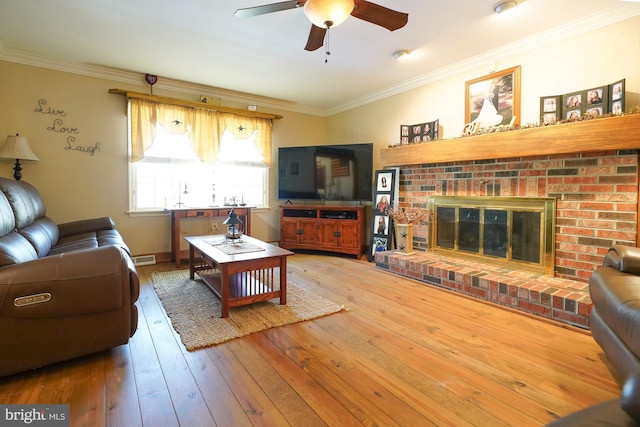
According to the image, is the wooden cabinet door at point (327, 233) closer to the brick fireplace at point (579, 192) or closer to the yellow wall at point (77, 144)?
the brick fireplace at point (579, 192)

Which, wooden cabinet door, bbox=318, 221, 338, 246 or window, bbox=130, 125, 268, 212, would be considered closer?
window, bbox=130, 125, 268, 212

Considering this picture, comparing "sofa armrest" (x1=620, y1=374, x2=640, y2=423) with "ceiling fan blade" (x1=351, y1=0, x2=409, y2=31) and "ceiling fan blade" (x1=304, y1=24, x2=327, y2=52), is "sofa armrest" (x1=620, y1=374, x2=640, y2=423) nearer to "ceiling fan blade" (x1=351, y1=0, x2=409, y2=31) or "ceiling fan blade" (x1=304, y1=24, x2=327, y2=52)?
"ceiling fan blade" (x1=351, y1=0, x2=409, y2=31)

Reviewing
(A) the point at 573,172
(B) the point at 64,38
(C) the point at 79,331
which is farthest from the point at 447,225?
(B) the point at 64,38

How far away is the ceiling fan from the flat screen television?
2425 millimetres

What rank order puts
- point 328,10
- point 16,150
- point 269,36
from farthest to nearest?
point 16,150, point 269,36, point 328,10

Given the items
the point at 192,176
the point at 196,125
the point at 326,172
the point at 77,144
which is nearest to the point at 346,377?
the point at 326,172

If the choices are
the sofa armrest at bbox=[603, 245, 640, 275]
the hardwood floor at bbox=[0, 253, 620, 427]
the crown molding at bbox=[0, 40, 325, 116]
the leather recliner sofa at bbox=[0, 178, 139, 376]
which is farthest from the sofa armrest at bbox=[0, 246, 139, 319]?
the crown molding at bbox=[0, 40, 325, 116]

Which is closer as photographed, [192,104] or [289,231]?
→ [192,104]

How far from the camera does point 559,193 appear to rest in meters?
2.85

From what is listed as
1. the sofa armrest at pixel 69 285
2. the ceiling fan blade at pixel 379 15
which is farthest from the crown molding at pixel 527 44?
the sofa armrest at pixel 69 285

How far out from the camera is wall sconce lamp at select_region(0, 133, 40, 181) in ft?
10.6

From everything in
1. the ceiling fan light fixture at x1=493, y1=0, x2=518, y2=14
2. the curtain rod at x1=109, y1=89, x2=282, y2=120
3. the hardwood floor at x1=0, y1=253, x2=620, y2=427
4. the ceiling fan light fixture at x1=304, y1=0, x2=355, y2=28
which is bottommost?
the hardwood floor at x1=0, y1=253, x2=620, y2=427

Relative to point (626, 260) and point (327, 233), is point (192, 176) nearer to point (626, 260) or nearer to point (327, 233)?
point (327, 233)

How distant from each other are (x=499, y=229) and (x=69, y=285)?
141 inches
